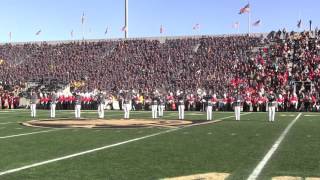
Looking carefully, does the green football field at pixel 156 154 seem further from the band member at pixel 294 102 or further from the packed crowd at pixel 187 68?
the packed crowd at pixel 187 68

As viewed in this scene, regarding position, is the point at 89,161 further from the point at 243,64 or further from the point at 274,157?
the point at 243,64

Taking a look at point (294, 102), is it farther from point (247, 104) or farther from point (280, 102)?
point (247, 104)

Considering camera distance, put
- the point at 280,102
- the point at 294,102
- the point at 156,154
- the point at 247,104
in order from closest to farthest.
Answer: the point at 156,154, the point at 280,102, the point at 294,102, the point at 247,104

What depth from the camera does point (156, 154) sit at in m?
10.4

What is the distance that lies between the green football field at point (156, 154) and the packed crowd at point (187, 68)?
62.3 feet

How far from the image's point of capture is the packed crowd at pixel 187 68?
3572cm

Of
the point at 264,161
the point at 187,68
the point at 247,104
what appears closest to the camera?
the point at 264,161

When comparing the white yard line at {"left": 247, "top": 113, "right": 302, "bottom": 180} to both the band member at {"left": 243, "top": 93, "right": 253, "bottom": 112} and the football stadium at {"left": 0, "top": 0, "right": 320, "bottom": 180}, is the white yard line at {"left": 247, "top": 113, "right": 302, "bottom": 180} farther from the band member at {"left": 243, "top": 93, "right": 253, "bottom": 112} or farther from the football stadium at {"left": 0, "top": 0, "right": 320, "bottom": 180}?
the band member at {"left": 243, "top": 93, "right": 253, "bottom": 112}

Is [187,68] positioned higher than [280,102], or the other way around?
[187,68]

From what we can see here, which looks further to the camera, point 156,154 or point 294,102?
point 294,102

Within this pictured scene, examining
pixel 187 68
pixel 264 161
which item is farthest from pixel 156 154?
pixel 187 68

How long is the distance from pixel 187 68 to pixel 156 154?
110 ft

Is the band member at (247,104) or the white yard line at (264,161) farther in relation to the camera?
the band member at (247,104)

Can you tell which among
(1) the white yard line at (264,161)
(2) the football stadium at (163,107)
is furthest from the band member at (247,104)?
(1) the white yard line at (264,161)
